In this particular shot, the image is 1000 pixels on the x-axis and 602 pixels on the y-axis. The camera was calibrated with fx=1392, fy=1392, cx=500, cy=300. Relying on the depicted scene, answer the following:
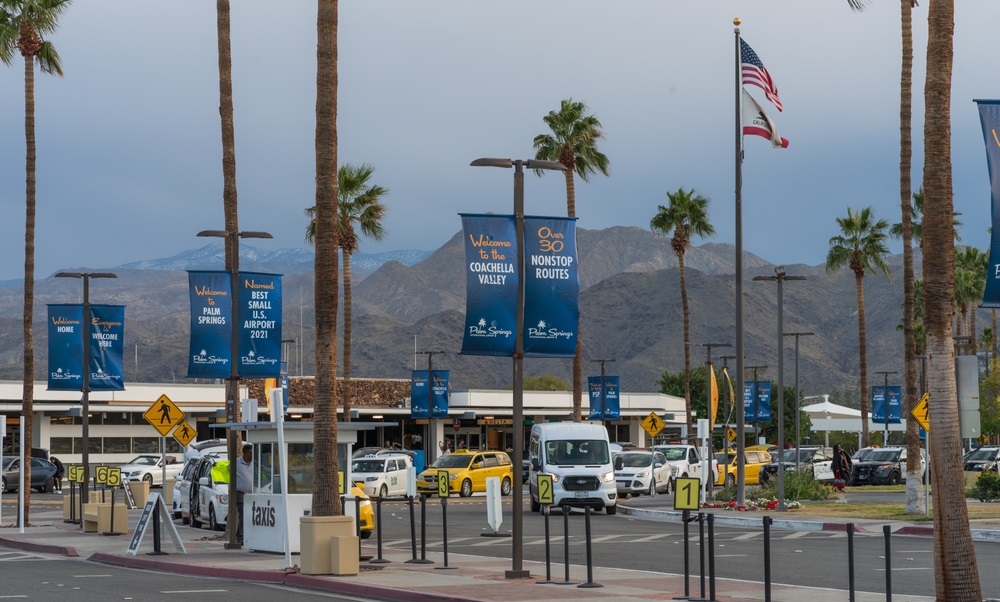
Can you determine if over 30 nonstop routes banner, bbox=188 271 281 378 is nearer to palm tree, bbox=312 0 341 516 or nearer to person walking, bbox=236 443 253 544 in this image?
person walking, bbox=236 443 253 544

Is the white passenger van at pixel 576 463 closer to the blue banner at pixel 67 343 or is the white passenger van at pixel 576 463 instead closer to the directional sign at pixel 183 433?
the directional sign at pixel 183 433

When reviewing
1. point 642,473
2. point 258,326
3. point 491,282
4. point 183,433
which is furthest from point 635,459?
point 491,282

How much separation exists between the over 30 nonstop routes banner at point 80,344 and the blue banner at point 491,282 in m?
17.1

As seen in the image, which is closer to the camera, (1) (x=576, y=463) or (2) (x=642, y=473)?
(1) (x=576, y=463)

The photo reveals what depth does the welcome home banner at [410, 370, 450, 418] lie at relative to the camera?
63.9 m

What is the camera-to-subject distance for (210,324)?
2936 cm

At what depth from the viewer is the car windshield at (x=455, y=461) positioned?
51.6 meters

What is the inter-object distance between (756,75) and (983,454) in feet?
108

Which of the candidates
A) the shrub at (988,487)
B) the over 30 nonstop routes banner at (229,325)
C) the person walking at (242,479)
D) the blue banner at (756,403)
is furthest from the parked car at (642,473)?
the person walking at (242,479)

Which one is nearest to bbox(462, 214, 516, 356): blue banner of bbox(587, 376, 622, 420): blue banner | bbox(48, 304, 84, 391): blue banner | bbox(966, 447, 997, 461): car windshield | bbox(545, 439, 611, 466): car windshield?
bbox(48, 304, 84, 391): blue banner

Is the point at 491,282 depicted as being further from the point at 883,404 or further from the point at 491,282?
the point at 883,404

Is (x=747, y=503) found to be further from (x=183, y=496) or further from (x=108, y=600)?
(x=108, y=600)

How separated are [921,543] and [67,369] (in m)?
21.1

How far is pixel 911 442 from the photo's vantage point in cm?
3338
